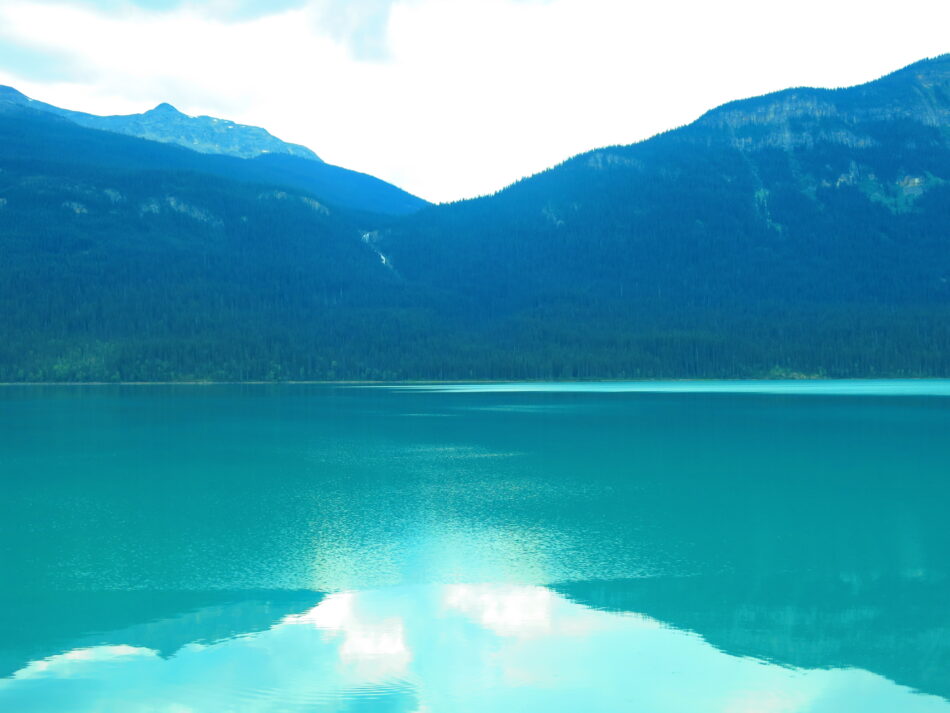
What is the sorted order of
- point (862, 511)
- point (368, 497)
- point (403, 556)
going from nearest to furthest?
point (403, 556)
point (862, 511)
point (368, 497)

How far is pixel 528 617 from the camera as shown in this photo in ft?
77.2

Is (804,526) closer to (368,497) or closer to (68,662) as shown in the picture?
(368,497)

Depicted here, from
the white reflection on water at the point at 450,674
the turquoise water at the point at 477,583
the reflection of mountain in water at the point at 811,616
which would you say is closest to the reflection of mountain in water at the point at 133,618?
the turquoise water at the point at 477,583

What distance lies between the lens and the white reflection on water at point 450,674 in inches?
708

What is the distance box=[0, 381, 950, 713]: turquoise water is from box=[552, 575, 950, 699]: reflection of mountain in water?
88 mm

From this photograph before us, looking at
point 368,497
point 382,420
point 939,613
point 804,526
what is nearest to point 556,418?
point 382,420

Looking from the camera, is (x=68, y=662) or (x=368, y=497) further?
(x=368, y=497)

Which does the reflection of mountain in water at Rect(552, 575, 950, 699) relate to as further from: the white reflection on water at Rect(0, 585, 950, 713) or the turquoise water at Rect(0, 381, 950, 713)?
the white reflection on water at Rect(0, 585, 950, 713)

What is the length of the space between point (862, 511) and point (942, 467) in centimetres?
1867

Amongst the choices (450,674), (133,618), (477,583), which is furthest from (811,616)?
(133,618)

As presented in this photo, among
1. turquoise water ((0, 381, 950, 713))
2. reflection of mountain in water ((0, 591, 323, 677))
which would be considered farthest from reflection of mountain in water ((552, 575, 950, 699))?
reflection of mountain in water ((0, 591, 323, 677))

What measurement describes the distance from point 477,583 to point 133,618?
9.86m

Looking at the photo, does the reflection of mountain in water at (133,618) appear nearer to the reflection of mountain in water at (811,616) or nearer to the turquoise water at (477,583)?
the turquoise water at (477,583)

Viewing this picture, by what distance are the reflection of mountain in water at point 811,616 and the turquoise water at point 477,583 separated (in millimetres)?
88
